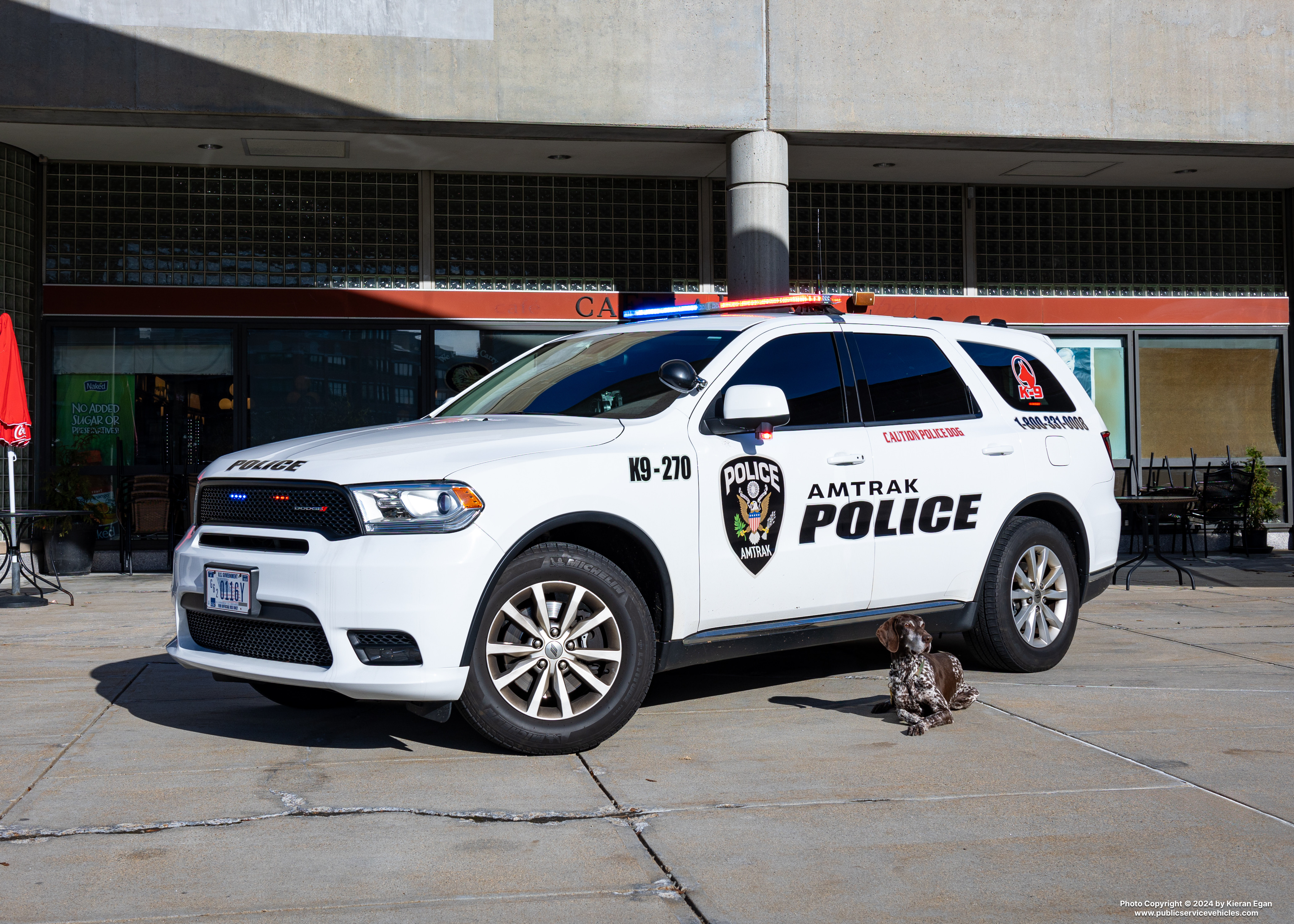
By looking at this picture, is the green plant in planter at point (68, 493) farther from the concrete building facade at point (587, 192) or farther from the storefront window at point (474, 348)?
the storefront window at point (474, 348)

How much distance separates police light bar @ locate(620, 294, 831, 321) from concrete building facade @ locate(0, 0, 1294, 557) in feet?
16.7

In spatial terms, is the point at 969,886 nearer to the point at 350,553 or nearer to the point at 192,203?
the point at 350,553

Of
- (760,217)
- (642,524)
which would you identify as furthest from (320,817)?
(760,217)

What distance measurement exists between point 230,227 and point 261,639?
936 cm

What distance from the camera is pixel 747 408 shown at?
5297 millimetres

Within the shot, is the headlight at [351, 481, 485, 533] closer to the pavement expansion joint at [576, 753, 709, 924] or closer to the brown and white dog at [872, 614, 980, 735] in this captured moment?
the pavement expansion joint at [576, 753, 709, 924]

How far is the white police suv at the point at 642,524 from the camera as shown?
462 cm

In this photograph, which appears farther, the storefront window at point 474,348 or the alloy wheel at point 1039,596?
the storefront window at point 474,348

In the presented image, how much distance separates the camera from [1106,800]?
4230 millimetres

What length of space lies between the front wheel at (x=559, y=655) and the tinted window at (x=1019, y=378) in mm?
2750

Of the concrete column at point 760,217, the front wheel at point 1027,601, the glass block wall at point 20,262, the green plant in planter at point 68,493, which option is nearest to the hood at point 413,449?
the front wheel at point 1027,601

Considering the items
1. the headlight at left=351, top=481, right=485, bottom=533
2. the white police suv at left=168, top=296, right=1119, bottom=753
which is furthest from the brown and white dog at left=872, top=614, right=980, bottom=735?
the headlight at left=351, top=481, right=485, bottom=533

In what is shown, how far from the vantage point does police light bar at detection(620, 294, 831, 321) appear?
648 cm

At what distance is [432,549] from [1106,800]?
2.45m
